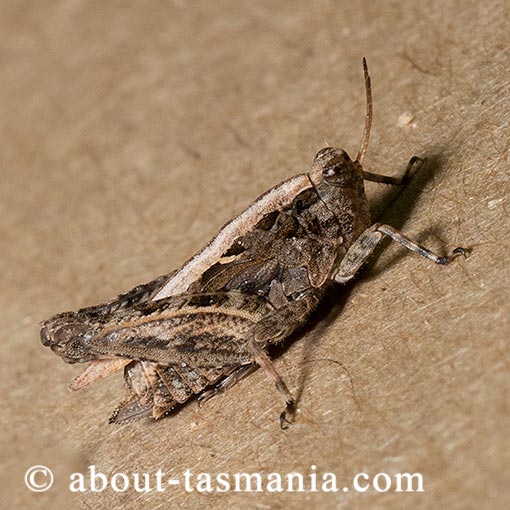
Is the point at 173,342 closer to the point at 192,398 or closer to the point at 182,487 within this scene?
Result: the point at 192,398

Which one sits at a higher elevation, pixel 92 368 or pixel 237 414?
pixel 92 368

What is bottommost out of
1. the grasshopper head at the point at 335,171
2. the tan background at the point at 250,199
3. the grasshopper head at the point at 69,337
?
the tan background at the point at 250,199

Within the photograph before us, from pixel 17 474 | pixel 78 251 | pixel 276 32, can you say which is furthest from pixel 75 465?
pixel 276 32

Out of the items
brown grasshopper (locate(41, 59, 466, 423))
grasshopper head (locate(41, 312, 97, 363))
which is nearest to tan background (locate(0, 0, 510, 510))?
brown grasshopper (locate(41, 59, 466, 423))

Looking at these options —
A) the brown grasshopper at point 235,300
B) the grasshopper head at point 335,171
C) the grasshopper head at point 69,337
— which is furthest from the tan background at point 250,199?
the grasshopper head at point 69,337

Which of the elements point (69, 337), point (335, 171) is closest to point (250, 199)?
point (335, 171)

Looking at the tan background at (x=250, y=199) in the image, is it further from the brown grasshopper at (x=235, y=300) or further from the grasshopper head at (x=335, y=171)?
the grasshopper head at (x=335, y=171)

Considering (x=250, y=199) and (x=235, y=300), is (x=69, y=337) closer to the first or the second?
(x=235, y=300)
